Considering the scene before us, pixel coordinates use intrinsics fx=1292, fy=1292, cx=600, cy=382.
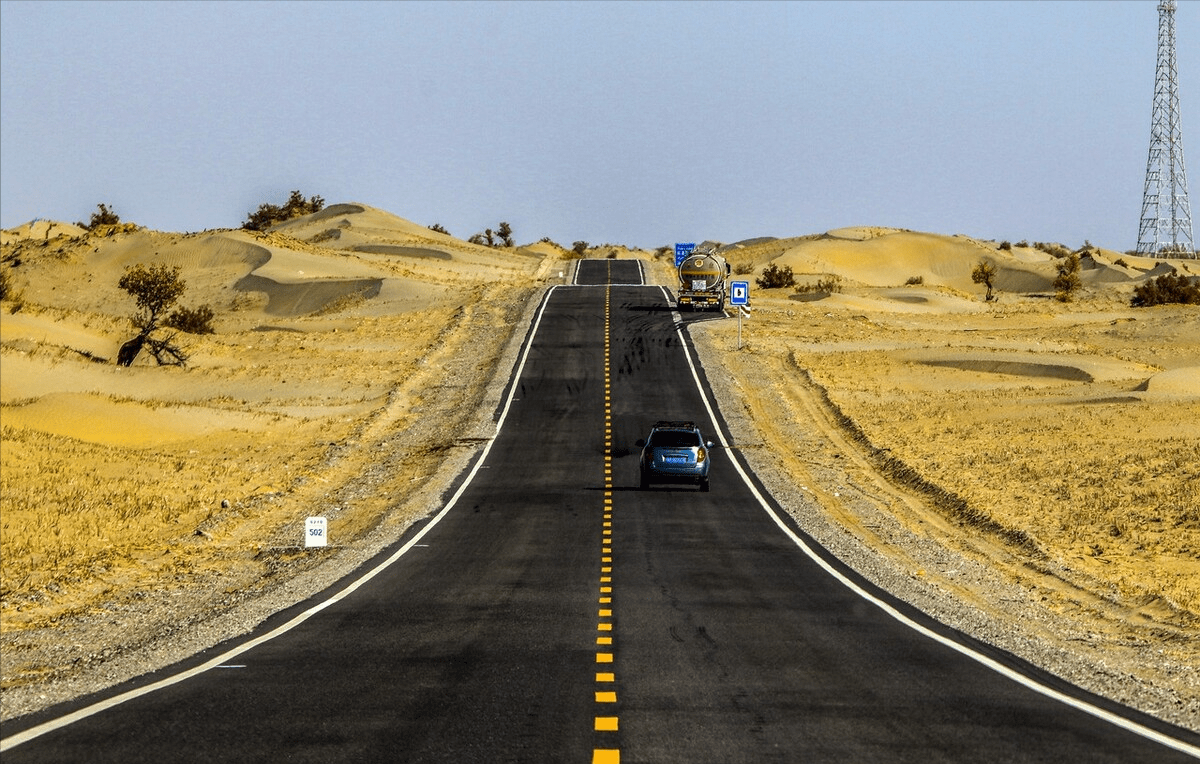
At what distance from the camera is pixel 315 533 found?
27.8 m

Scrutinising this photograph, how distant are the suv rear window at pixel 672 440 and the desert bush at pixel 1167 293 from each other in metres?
78.0

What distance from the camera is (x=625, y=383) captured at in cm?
5641

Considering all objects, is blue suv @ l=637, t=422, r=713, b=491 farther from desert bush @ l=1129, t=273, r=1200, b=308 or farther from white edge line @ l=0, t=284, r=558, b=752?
desert bush @ l=1129, t=273, r=1200, b=308

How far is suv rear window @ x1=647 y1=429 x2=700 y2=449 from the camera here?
35375 mm

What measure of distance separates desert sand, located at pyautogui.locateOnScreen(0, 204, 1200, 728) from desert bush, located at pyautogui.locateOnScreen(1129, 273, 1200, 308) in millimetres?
6183

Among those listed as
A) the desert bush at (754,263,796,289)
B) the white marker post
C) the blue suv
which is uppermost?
the desert bush at (754,263,796,289)

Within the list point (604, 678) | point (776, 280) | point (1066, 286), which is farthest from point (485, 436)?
point (1066, 286)

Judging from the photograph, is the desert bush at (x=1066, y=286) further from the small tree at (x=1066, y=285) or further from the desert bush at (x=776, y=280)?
the desert bush at (x=776, y=280)

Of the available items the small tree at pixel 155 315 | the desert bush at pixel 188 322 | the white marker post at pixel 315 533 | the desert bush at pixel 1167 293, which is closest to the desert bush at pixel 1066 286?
the desert bush at pixel 1167 293

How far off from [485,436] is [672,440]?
12.1 metres

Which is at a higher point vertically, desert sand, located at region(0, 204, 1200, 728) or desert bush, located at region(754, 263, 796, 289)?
desert bush, located at region(754, 263, 796, 289)

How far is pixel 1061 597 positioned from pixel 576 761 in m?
16.1

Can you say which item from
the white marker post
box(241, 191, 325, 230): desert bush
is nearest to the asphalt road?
the white marker post

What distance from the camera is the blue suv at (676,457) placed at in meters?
35.1
